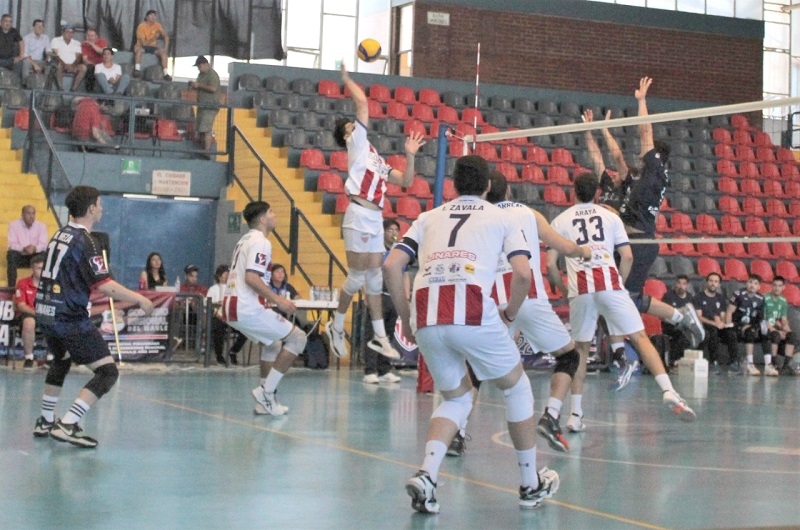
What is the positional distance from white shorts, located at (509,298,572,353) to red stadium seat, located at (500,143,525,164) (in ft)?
46.0

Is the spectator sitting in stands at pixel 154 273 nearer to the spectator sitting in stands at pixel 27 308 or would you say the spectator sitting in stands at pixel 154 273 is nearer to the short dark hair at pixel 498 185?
the spectator sitting in stands at pixel 27 308

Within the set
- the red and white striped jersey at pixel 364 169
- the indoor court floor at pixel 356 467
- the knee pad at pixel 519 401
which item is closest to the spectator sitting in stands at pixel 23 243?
the indoor court floor at pixel 356 467

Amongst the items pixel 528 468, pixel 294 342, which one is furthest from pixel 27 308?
pixel 528 468

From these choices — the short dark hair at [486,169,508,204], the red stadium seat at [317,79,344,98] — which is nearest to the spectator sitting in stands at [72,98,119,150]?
the red stadium seat at [317,79,344,98]

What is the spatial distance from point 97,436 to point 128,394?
10.9 ft

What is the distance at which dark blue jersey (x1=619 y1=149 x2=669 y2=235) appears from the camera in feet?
35.2

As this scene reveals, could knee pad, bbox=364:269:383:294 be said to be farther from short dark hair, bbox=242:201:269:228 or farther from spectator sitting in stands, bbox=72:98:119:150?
spectator sitting in stands, bbox=72:98:119:150

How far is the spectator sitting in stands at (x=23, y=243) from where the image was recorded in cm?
1669

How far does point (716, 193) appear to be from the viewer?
77.0 ft

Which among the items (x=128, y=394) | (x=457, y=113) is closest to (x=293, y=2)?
(x=457, y=113)

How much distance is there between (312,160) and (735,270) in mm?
7806

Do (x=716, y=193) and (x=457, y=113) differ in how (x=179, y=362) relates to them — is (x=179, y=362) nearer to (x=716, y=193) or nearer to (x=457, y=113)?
(x=457, y=113)

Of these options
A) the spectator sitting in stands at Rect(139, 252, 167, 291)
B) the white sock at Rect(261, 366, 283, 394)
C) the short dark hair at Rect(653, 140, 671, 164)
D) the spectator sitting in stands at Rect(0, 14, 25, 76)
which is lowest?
the white sock at Rect(261, 366, 283, 394)

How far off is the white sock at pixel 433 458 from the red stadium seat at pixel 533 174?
16132 millimetres
